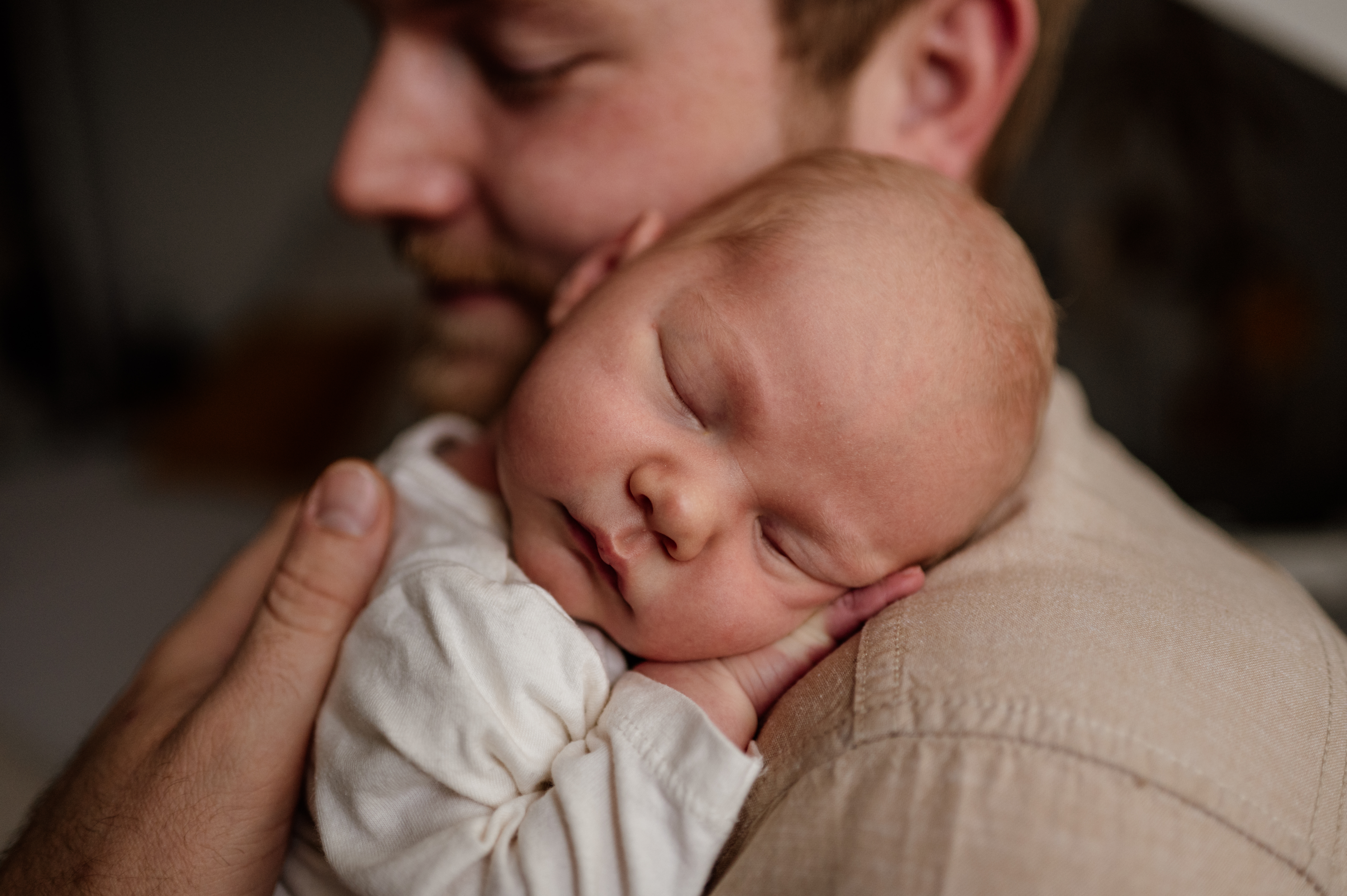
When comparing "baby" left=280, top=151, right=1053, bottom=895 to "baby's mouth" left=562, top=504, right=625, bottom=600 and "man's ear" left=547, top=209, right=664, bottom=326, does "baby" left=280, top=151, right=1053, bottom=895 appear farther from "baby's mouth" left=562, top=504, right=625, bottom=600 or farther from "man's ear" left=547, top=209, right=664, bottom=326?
"man's ear" left=547, top=209, right=664, bottom=326

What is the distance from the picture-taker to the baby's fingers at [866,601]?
2.62ft

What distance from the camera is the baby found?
74 cm

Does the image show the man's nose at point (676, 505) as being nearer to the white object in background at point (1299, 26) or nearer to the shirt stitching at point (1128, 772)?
the shirt stitching at point (1128, 772)

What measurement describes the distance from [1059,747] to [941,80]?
3.27 ft

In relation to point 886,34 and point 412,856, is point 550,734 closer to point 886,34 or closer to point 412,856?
point 412,856

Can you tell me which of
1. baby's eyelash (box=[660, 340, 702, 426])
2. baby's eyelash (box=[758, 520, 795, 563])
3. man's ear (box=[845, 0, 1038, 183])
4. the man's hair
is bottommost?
baby's eyelash (box=[758, 520, 795, 563])

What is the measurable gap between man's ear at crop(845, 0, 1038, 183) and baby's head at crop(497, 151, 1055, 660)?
0.40 m

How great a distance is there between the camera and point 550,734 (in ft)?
2.46

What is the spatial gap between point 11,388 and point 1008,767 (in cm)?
438

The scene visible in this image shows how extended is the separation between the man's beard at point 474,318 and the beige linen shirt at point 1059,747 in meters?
0.81

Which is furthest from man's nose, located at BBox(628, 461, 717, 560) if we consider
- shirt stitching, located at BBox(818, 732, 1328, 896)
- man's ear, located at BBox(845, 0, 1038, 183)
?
man's ear, located at BBox(845, 0, 1038, 183)

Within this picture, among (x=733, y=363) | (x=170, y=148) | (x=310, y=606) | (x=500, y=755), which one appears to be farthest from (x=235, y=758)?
(x=170, y=148)

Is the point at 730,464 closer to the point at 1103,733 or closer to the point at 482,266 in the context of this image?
the point at 1103,733

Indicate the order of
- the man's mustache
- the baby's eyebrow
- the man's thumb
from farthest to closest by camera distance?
the man's mustache < the man's thumb < the baby's eyebrow
